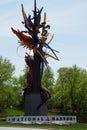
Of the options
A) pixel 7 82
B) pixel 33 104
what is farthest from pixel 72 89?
pixel 33 104

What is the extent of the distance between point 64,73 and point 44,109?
66.6 feet

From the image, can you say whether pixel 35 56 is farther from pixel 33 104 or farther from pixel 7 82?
pixel 7 82

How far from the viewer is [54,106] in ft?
258

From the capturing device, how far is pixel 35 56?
46.0 m

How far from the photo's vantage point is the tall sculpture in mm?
45281

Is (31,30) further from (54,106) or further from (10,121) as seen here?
(54,106)

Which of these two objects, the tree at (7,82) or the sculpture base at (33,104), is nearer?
the sculpture base at (33,104)

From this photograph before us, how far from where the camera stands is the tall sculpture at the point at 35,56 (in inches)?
1783

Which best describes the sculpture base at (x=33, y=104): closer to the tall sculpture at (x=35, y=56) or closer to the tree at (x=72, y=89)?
the tall sculpture at (x=35, y=56)

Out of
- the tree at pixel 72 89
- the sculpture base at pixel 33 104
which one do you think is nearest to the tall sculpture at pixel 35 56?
the sculpture base at pixel 33 104

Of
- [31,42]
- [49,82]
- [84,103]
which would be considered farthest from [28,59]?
[49,82]

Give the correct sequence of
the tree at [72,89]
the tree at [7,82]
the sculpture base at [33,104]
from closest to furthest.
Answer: the sculpture base at [33,104]
the tree at [72,89]
the tree at [7,82]

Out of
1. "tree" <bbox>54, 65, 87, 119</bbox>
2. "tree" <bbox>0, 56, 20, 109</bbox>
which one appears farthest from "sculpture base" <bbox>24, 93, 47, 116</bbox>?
"tree" <bbox>0, 56, 20, 109</bbox>

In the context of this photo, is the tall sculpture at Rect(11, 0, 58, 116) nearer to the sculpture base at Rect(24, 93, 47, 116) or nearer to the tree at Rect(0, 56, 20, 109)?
the sculpture base at Rect(24, 93, 47, 116)
